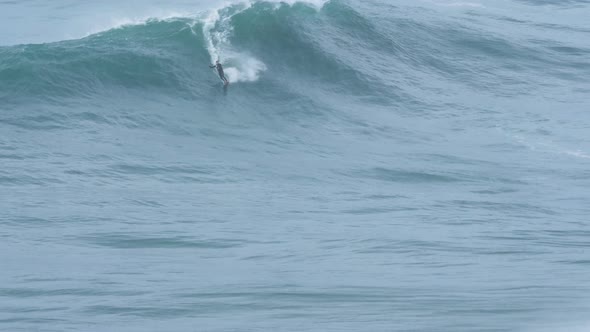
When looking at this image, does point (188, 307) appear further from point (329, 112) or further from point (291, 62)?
point (291, 62)

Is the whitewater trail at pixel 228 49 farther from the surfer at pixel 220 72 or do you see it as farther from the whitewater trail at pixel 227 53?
the surfer at pixel 220 72

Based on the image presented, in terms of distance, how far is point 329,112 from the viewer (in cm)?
2983

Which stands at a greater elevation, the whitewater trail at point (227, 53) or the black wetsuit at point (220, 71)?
the whitewater trail at point (227, 53)

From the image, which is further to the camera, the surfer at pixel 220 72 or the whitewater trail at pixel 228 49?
the whitewater trail at pixel 228 49

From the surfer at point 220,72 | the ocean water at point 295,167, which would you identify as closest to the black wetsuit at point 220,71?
the surfer at point 220,72

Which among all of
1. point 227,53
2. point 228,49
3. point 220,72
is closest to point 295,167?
point 220,72

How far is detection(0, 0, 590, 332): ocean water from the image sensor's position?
14.0 m

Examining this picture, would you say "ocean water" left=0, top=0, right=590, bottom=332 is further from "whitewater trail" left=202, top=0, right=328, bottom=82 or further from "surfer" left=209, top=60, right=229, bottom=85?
"surfer" left=209, top=60, right=229, bottom=85

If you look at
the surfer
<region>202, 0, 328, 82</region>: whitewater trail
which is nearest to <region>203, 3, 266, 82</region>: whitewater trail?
<region>202, 0, 328, 82</region>: whitewater trail

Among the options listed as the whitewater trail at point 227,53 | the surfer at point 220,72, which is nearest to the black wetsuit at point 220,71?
the surfer at point 220,72

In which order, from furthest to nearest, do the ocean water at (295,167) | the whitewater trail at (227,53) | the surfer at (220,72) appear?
the whitewater trail at (227,53)
the surfer at (220,72)
the ocean water at (295,167)

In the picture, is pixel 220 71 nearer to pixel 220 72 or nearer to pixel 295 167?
pixel 220 72

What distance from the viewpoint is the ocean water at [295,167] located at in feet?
45.9

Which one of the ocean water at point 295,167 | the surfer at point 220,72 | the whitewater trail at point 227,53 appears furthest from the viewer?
the whitewater trail at point 227,53
